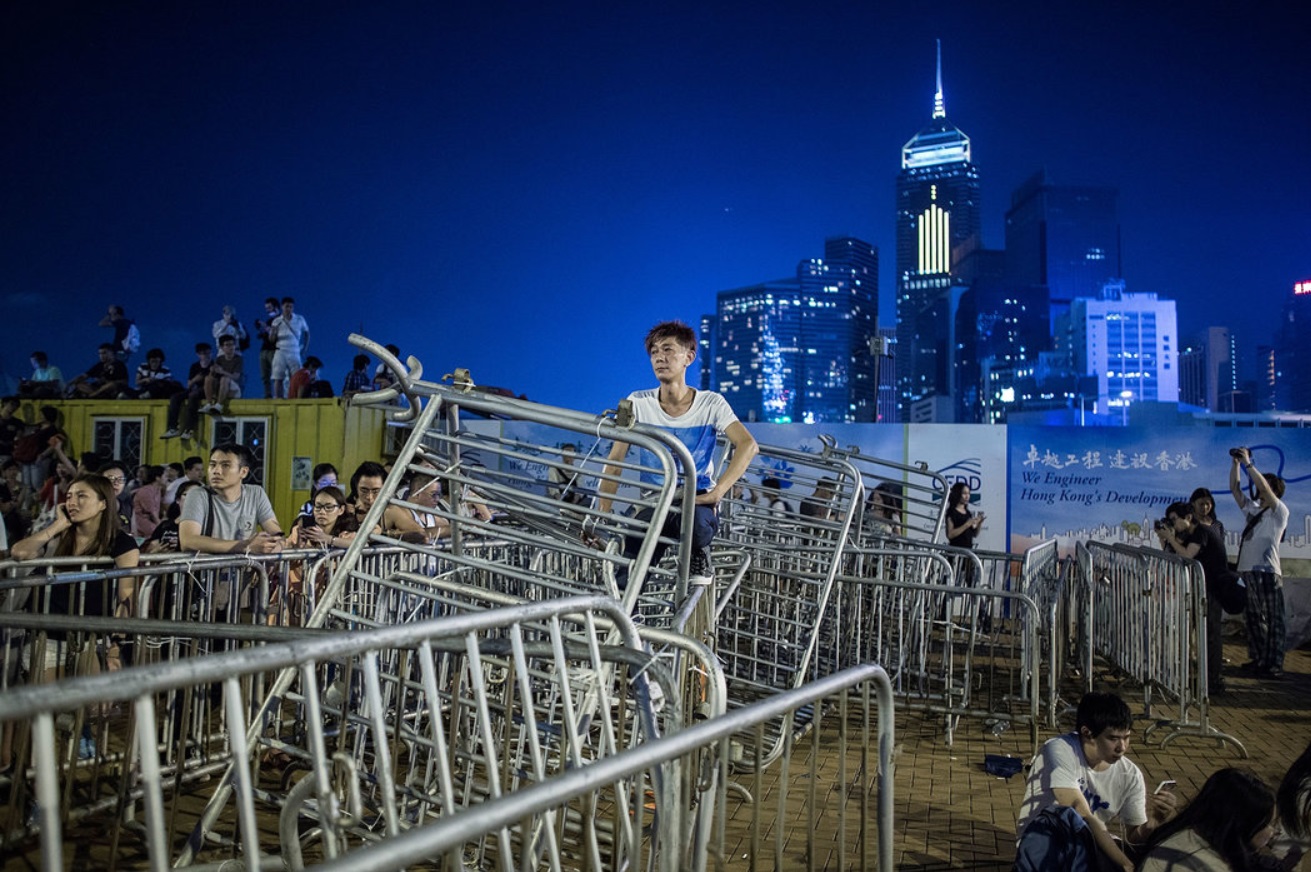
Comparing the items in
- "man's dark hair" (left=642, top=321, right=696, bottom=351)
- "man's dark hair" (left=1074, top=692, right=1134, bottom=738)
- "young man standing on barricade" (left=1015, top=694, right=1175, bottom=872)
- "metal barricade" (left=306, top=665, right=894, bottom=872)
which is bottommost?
"young man standing on barricade" (left=1015, top=694, right=1175, bottom=872)

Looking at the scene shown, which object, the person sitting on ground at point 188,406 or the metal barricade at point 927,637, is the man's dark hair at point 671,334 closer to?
the metal barricade at point 927,637

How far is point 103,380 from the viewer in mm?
17734

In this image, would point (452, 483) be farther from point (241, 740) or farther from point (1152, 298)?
point (1152, 298)

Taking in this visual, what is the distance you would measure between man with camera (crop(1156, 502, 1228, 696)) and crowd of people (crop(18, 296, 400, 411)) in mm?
11453

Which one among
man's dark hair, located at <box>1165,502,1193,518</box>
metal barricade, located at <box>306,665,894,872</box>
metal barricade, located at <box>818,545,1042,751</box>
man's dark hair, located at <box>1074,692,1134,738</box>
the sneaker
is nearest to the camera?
metal barricade, located at <box>306,665,894,872</box>

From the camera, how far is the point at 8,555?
19.1 feet

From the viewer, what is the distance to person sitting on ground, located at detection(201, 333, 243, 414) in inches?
635

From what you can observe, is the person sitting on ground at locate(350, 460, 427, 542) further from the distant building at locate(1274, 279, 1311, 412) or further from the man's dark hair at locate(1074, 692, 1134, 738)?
the distant building at locate(1274, 279, 1311, 412)

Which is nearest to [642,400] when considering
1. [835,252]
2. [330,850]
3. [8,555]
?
[330,850]

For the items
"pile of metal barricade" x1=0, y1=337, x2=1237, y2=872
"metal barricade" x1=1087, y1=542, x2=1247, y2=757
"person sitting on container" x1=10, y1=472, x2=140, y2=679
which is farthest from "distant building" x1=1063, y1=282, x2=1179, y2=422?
"person sitting on container" x1=10, y1=472, x2=140, y2=679

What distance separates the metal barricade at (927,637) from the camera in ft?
22.0

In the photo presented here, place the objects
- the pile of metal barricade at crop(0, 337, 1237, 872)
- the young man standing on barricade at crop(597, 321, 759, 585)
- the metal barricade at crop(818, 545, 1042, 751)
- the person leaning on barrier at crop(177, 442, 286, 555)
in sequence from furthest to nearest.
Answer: the metal barricade at crop(818, 545, 1042, 751), the person leaning on barrier at crop(177, 442, 286, 555), the young man standing on barricade at crop(597, 321, 759, 585), the pile of metal barricade at crop(0, 337, 1237, 872)

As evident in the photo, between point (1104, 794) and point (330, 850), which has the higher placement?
point (330, 850)

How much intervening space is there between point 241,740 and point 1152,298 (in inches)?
5884
